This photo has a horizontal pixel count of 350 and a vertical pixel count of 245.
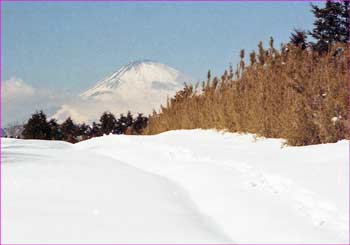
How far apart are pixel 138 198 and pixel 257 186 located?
1270 millimetres

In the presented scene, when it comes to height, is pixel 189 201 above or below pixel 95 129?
below

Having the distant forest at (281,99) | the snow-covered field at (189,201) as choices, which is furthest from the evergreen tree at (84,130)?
the snow-covered field at (189,201)

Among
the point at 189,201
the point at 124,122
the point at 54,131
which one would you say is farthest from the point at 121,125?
the point at 189,201

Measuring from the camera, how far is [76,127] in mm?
31703

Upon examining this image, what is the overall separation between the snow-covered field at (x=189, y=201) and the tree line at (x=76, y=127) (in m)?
21.8

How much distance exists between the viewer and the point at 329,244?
144 inches

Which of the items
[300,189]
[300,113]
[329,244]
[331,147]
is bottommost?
[329,244]

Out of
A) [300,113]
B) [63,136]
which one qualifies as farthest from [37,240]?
[63,136]

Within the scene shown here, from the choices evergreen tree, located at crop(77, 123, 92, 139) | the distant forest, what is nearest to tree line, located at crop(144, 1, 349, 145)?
the distant forest

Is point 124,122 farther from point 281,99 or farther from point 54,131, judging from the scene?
point 281,99

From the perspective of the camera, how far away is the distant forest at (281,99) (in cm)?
796

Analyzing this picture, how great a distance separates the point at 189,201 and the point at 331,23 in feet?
65.5

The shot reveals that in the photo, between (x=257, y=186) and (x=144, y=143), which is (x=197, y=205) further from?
(x=144, y=143)

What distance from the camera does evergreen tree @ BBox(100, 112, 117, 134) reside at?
31625 millimetres
